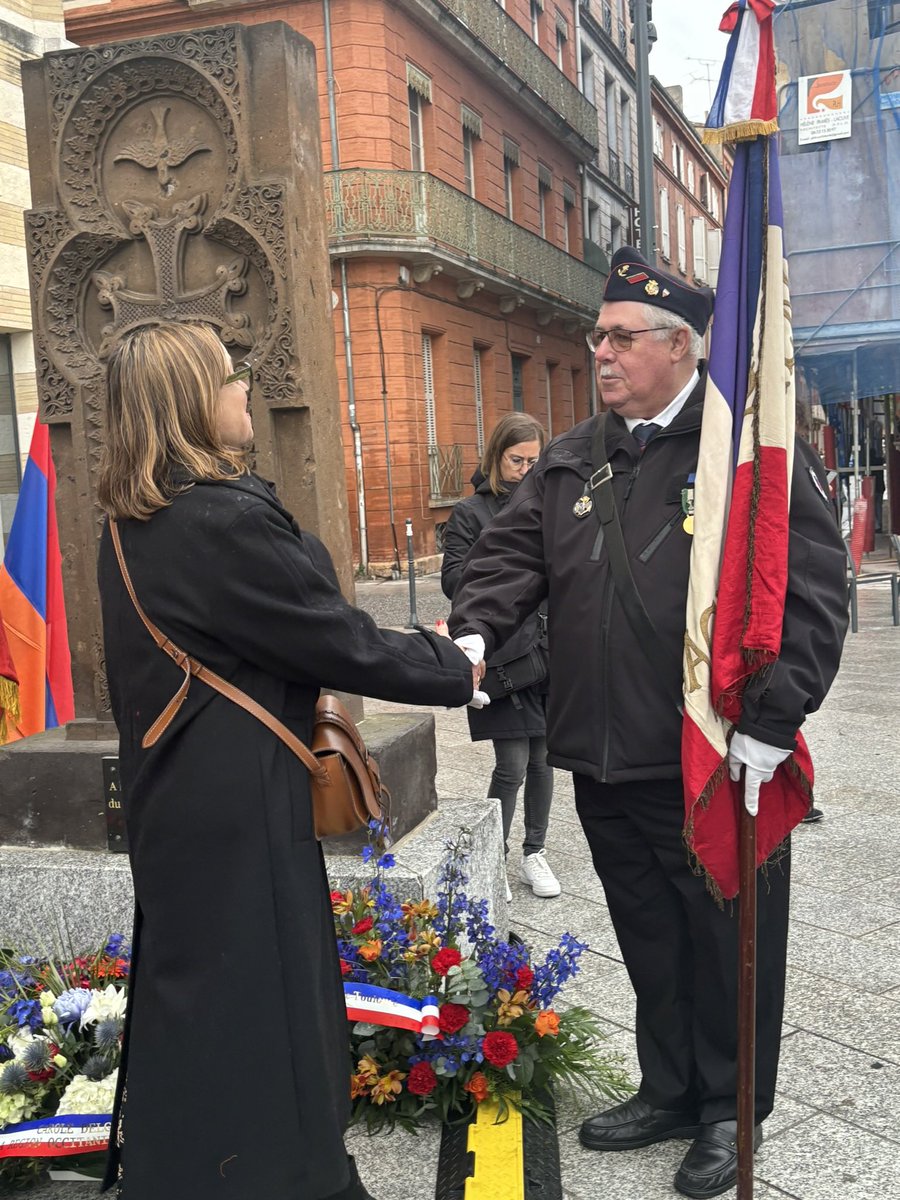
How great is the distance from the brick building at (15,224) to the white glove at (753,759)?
990 centimetres

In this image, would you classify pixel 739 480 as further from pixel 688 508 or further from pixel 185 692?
pixel 185 692

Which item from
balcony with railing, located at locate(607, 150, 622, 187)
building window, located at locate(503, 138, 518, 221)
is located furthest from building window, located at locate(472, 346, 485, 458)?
balcony with railing, located at locate(607, 150, 622, 187)

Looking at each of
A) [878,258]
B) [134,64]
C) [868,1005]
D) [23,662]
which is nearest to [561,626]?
[868,1005]

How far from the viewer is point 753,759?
265 cm

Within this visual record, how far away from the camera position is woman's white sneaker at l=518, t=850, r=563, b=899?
481 centimetres

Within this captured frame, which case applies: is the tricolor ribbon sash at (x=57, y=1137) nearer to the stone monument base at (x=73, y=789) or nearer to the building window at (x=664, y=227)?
the stone monument base at (x=73, y=789)

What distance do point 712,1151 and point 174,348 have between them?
7.26ft

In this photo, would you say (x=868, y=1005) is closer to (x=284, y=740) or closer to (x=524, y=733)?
(x=524, y=733)

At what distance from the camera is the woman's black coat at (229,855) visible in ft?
7.47

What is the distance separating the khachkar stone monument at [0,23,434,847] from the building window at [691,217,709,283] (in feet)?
165

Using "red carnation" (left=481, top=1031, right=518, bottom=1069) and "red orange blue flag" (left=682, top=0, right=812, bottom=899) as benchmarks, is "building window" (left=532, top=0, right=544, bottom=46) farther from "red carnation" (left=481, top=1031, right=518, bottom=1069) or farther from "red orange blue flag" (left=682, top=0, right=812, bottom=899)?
"red carnation" (left=481, top=1031, right=518, bottom=1069)

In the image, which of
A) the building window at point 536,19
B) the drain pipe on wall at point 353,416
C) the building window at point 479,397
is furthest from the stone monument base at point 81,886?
the building window at point 536,19

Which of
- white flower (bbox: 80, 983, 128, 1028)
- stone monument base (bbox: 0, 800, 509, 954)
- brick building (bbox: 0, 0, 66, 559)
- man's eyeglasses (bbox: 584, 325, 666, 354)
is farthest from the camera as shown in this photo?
brick building (bbox: 0, 0, 66, 559)

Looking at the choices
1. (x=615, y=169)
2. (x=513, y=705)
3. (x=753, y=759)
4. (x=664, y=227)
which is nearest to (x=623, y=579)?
(x=753, y=759)
